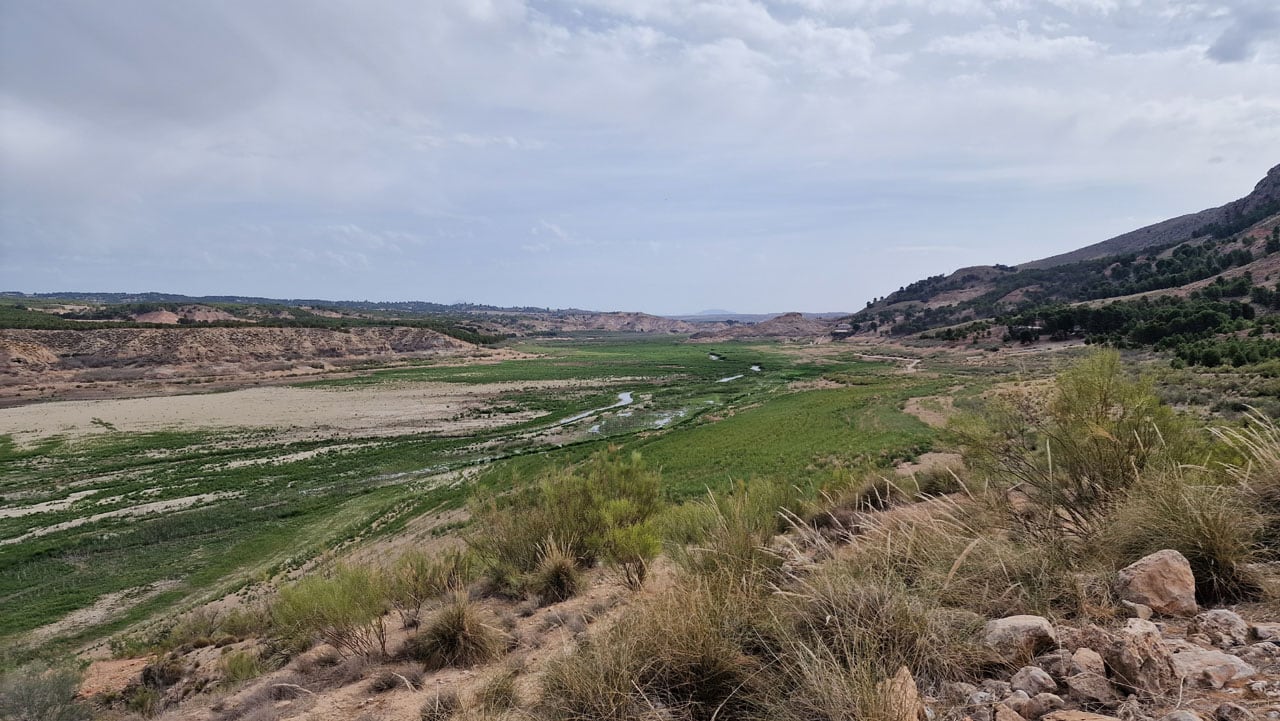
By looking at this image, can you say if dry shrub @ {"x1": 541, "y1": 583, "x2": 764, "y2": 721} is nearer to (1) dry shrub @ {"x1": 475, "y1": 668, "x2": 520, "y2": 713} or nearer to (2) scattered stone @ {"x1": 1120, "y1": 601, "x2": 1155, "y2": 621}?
(1) dry shrub @ {"x1": 475, "y1": 668, "x2": 520, "y2": 713}

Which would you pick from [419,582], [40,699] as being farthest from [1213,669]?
[40,699]

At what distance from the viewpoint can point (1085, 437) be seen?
16.5 feet

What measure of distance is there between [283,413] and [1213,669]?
50348mm

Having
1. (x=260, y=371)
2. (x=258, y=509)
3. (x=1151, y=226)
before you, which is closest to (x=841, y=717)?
(x=258, y=509)

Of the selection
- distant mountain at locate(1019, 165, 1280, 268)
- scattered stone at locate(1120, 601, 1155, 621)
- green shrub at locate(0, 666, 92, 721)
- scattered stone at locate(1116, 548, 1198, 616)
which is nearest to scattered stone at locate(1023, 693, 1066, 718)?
scattered stone at locate(1120, 601, 1155, 621)

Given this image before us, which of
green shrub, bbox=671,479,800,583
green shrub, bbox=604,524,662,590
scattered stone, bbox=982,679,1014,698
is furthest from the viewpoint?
green shrub, bbox=604,524,662,590

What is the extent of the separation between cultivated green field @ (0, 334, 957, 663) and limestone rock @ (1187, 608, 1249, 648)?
28.7 feet

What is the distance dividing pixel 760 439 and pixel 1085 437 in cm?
2136

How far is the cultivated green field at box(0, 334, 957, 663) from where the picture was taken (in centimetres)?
1447

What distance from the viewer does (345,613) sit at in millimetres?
6258

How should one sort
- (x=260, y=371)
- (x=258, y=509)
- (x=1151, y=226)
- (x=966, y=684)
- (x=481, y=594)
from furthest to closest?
1. (x=1151, y=226)
2. (x=260, y=371)
3. (x=258, y=509)
4. (x=481, y=594)
5. (x=966, y=684)

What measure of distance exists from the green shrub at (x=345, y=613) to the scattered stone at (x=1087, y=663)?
606 centimetres

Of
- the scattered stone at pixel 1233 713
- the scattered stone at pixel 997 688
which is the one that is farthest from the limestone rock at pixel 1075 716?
the scattered stone at pixel 1233 713

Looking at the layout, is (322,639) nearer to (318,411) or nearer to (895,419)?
(895,419)
